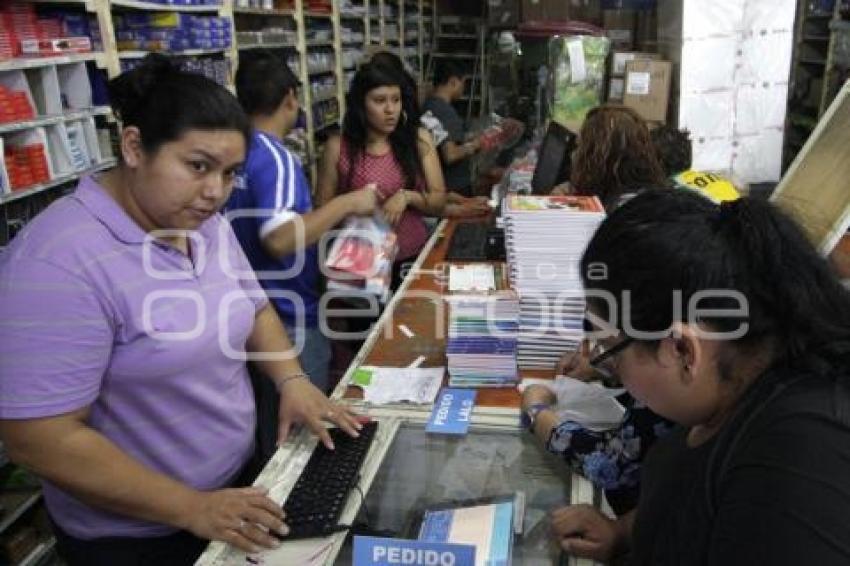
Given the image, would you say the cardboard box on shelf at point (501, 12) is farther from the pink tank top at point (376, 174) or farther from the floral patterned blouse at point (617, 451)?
the floral patterned blouse at point (617, 451)

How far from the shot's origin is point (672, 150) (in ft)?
8.46

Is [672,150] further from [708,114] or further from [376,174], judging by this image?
[376,174]

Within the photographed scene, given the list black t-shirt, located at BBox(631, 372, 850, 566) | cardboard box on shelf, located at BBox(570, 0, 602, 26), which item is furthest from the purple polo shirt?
cardboard box on shelf, located at BBox(570, 0, 602, 26)

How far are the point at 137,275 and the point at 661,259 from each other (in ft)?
2.86

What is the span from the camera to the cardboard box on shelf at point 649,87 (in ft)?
11.6

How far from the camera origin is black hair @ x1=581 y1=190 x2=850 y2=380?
0.75 meters

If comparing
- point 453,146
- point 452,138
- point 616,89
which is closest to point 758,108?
point 616,89

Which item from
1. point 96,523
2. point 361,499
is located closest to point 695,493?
point 361,499

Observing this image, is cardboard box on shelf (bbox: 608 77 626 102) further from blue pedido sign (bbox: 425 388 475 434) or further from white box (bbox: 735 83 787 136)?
blue pedido sign (bbox: 425 388 475 434)

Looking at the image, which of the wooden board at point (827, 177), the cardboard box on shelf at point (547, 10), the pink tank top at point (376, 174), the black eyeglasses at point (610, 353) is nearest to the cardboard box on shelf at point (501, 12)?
the cardboard box on shelf at point (547, 10)

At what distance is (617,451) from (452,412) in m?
0.44

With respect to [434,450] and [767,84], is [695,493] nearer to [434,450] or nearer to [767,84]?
[434,450]

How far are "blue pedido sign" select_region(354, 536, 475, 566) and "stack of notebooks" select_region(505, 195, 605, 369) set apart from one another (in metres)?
0.92

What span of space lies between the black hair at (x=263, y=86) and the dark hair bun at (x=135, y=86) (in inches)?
36.8
